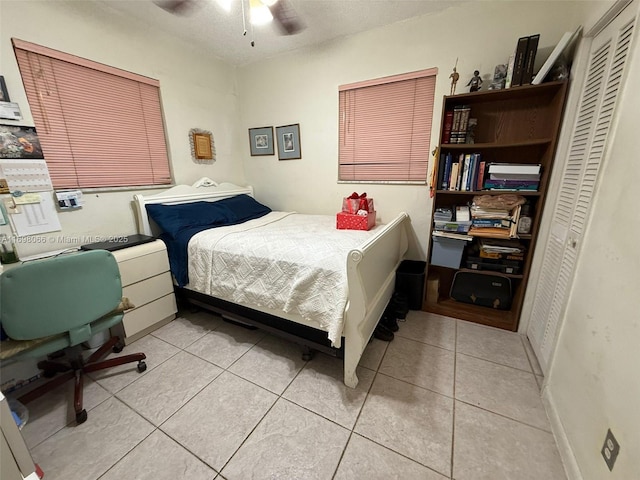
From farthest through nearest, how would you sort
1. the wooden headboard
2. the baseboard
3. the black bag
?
the wooden headboard
the black bag
the baseboard

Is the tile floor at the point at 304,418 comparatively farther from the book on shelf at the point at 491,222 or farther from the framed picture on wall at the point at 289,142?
the framed picture on wall at the point at 289,142

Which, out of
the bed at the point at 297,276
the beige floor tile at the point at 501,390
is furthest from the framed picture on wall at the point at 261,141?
the beige floor tile at the point at 501,390

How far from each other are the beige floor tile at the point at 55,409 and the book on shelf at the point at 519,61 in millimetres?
3308

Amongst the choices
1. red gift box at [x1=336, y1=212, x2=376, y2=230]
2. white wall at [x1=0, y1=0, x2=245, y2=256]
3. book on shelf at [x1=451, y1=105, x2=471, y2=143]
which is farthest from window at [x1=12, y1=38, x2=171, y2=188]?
book on shelf at [x1=451, y1=105, x2=471, y2=143]

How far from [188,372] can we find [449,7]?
339 cm

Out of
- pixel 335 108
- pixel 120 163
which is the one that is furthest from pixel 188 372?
pixel 335 108

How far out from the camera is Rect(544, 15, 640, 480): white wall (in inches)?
31.9

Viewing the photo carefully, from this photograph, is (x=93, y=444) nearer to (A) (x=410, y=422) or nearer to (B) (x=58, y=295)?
(B) (x=58, y=295)

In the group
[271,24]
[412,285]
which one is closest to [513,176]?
[412,285]

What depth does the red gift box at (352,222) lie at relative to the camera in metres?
2.22

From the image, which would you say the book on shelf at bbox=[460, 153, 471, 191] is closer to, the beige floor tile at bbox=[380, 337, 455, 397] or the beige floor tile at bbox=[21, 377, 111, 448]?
the beige floor tile at bbox=[380, 337, 455, 397]

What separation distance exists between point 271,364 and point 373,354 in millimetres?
719

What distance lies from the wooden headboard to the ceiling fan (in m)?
1.42

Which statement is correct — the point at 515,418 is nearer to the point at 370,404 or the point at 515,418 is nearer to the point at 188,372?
the point at 370,404
